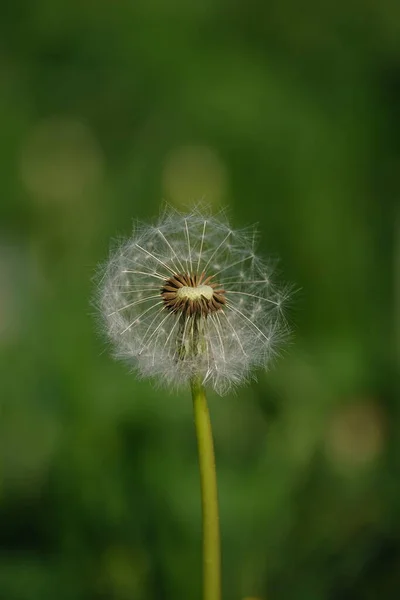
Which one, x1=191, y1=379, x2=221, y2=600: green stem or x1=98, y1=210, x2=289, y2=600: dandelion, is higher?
x1=98, y1=210, x2=289, y2=600: dandelion

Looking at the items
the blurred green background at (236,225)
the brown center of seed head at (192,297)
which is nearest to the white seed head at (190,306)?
the brown center of seed head at (192,297)

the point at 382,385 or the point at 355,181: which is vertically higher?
the point at 355,181

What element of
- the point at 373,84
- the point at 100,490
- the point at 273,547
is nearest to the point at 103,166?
the point at 373,84

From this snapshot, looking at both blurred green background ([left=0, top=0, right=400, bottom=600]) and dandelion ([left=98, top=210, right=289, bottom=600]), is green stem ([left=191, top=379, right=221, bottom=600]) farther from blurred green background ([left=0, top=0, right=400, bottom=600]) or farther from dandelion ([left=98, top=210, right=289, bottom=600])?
blurred green background ([left=0, top=0, right=400, bottom=600])

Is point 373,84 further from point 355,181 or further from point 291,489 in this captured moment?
point 291,489

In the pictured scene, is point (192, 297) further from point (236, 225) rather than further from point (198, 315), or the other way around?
point (236, 225)

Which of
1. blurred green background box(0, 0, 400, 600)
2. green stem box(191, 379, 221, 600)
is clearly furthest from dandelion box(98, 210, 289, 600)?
blurred green background box(0, 0, 400, 600)

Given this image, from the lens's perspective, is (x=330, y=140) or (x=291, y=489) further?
(x=330, y=140)

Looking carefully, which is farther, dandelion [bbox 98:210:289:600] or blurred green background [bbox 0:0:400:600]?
blurred green background [bbox 0:0:400:600]
